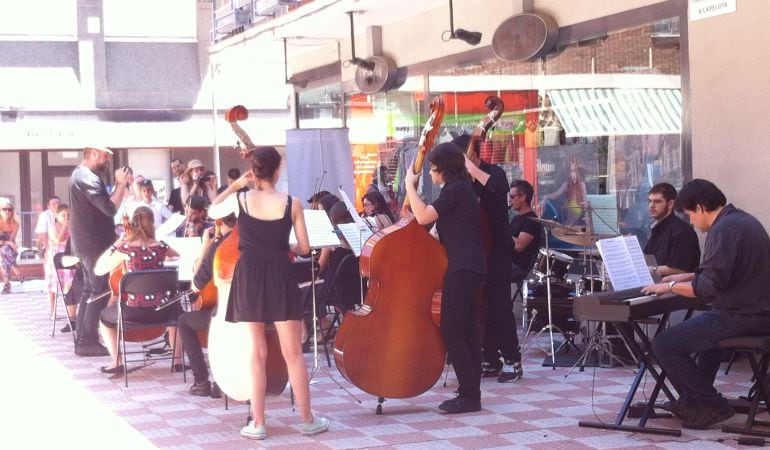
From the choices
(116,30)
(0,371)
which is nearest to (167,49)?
(116,30)

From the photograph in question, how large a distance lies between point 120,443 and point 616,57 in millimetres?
5347

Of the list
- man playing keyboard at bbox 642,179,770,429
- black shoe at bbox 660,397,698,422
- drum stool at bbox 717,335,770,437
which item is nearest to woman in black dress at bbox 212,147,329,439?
man playing keyboard at bbox 642,179,770,429

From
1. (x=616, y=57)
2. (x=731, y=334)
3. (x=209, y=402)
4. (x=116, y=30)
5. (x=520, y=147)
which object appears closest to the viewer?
(x=731, y=334)

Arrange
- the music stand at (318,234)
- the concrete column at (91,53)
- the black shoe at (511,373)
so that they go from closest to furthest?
1. the music stand at (318,234)
2. the black shoe at (511,373)
3. the concrete column at (91,53)

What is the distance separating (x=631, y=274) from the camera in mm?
6945

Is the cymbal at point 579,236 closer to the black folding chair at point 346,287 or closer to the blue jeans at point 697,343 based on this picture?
the black folding chair at point 346,287

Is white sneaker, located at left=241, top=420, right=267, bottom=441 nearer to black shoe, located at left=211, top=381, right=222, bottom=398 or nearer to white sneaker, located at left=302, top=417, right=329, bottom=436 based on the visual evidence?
white sneaker, located at left=302, top=417, right=329, bottom=436

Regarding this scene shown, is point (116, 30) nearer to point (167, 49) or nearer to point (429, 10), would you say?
point (167, 49)

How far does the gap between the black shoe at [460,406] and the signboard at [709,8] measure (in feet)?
10.9

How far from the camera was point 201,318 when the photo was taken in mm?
8477

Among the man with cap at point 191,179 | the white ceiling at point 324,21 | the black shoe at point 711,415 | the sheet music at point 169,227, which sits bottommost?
the black shoe at point 711,415

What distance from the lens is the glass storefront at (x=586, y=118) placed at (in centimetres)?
1000

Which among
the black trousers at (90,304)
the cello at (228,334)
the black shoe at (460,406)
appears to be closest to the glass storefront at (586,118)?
the black shoe at (460,406)

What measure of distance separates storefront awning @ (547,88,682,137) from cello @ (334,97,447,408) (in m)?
2.93
